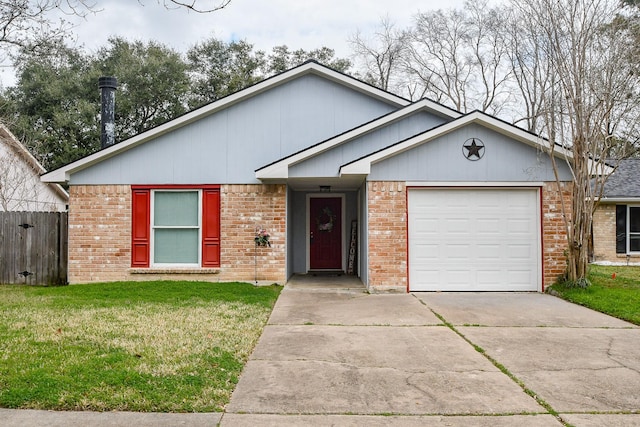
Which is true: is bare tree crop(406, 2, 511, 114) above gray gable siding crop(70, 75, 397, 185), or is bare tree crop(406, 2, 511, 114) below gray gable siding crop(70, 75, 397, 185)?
above

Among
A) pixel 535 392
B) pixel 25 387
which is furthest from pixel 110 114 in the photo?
pixel 535 392

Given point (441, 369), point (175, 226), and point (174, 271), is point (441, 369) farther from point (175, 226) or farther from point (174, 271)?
point (175, 226)

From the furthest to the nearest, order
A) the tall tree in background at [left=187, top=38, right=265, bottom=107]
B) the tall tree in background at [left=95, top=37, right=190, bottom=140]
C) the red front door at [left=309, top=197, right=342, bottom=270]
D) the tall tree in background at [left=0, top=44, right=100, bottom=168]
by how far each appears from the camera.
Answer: the tall tree in background at [left=187, top=38, right=265, bottom=107]
the tall tree in background at [left=95, top=37, right=190, bottom=140]
the tall tree in background at [left=0, top=44, right=100, bottom=168]
the red front door at [left=309, top=197, right=342, bottom=270]

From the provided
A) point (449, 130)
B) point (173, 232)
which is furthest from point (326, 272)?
point (449, 130)

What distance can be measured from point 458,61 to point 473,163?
2302 cm

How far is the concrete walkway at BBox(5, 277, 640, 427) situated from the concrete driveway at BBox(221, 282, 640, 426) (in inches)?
0.5

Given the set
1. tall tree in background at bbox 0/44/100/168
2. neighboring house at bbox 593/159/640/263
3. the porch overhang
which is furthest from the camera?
tall tree in background at bbox 0/44/100/168

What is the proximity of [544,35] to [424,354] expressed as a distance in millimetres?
7707

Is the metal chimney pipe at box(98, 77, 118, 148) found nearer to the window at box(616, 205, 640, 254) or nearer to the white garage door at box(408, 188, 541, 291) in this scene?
the white garage door at box(408, 188, 541, 291)

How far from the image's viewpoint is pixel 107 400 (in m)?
3.93

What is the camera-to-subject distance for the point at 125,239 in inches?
455

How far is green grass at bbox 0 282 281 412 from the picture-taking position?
4.00m

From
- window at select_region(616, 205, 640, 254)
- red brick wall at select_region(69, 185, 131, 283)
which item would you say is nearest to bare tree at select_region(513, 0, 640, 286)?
window at select_region(616, 205, 640, 254)

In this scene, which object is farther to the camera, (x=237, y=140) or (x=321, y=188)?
(x=321, y=188)
